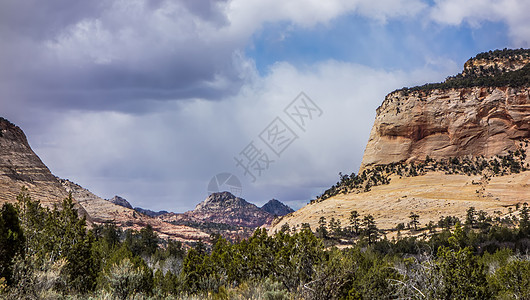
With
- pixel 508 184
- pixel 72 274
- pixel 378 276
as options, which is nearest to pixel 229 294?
pixel 378 276

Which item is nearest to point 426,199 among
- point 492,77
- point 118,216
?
point 492,77

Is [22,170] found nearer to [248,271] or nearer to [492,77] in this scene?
[248,271]

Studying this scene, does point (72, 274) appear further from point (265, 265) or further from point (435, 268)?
point (435, 268)

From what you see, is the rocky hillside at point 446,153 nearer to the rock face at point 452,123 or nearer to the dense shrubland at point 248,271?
the rock face at point 452,123

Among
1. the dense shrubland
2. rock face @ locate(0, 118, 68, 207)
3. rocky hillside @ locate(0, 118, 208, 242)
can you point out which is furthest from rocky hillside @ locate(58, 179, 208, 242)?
the dense shrubland

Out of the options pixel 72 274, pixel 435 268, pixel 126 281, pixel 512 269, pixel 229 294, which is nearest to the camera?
pixel 435 268

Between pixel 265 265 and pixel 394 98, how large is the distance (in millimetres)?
111156

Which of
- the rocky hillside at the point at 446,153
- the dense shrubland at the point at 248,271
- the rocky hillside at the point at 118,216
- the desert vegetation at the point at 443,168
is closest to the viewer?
the dense shrubland at the point at 248,271

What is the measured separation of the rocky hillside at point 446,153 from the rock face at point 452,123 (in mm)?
234

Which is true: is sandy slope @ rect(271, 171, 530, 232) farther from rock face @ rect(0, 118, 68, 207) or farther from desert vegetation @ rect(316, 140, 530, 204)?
rock face @ rect(0, 118, 68, 207)

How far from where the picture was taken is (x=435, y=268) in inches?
535

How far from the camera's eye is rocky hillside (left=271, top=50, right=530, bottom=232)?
8306 cm

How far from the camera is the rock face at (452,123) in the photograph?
10681cm

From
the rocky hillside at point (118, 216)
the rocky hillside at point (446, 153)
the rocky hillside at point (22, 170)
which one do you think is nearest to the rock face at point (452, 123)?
the rocky hillside at point (446, 153)
